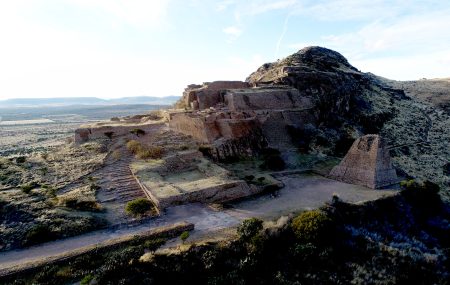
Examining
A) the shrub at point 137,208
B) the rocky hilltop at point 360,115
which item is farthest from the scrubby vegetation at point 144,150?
the rocky hilltop at point 360,115

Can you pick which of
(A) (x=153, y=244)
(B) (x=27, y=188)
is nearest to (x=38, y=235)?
(A) (x=153, y=244)

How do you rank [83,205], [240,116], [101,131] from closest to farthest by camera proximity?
[83,205]
[240,116]
[101,131]

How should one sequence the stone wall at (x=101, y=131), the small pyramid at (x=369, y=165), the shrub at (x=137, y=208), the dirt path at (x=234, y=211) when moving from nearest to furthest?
the dirt path at (x=234, y=211) → the shrub at (x=137, y=208) → the small pyramid at (x=369, y=165) → the stone wall at (x=101, y=131)

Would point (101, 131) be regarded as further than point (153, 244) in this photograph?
Yes

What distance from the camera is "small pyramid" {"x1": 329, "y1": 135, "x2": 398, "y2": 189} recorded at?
99.4 feet

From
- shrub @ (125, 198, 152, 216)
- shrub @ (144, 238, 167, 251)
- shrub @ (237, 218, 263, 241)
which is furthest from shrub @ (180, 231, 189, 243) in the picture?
shrub @ (125, 198, 152, 216)

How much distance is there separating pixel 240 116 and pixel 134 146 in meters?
10.7

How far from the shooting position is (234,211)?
2600 cm

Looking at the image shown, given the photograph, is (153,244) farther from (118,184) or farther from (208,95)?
(208,95)

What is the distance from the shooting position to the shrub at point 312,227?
71.4 feet

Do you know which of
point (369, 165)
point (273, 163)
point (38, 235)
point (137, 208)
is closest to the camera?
point (38, 235)

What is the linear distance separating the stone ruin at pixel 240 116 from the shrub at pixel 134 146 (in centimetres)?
503

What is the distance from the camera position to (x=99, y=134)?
1604 inches

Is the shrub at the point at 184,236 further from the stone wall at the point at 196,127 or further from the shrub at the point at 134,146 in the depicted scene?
the stone wall at the point at 196,127
